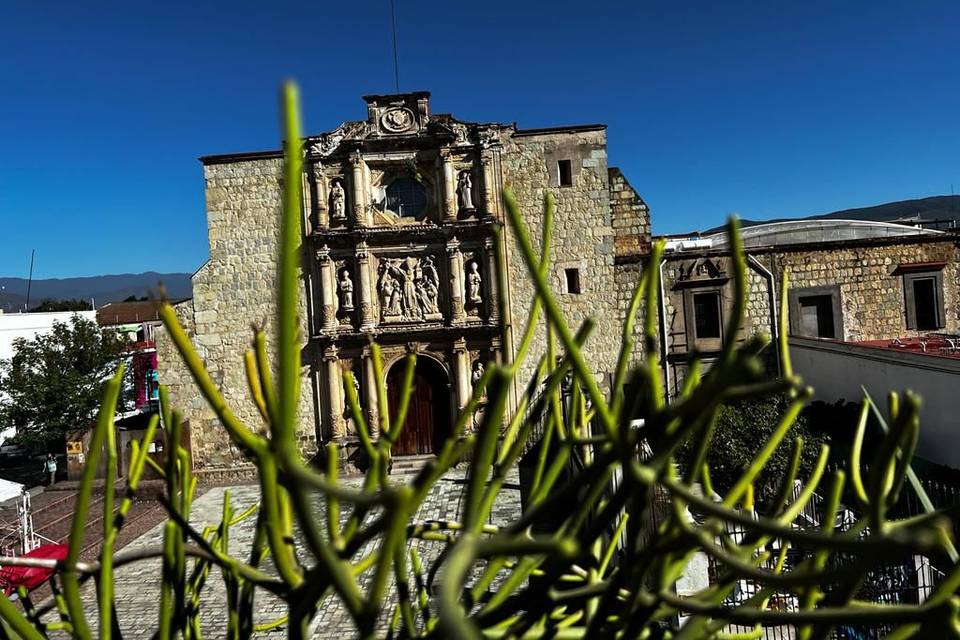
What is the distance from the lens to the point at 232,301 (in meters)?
17.2

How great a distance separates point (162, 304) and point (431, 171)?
1636cm

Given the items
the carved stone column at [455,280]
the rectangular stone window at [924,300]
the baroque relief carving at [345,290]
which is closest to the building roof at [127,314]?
the baroque relief carving at [345,290]

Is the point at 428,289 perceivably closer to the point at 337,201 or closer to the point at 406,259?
the point at 406,259

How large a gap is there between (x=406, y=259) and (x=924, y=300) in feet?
42.0

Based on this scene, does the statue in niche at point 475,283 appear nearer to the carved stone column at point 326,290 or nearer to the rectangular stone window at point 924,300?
the carved stone column at point 326,290

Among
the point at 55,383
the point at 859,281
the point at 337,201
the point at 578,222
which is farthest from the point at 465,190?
the point at 55,383

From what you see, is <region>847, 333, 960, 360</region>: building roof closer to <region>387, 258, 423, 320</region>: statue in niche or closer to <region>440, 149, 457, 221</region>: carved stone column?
<region>440, 149, 457, 221</region>: carved stone column

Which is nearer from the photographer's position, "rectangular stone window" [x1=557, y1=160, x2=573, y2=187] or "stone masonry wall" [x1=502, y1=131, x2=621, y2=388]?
"stone masonry wall" [x1=502, y1=131, x2=621, y2=388]

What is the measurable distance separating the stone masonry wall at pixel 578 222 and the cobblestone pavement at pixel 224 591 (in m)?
4.32

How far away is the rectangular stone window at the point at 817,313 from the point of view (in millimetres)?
16547

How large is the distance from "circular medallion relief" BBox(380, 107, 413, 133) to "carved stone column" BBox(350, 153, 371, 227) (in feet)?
3.54

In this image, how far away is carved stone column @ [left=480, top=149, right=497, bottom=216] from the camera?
55.4ft

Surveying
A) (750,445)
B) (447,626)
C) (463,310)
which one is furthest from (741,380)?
(463,310)

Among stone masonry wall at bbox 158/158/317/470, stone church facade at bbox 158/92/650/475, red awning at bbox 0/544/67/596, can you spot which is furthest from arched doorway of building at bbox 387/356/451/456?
red awning at bbox 0/544/67/596
